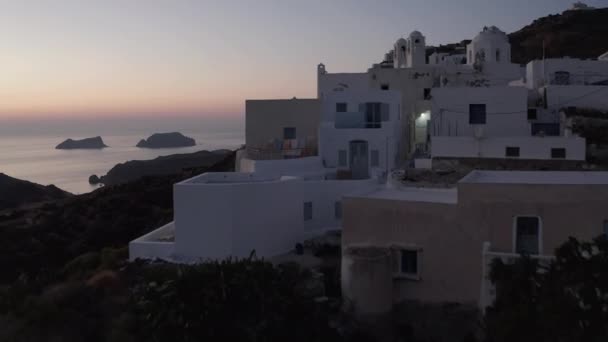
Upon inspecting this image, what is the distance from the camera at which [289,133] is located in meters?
27.8

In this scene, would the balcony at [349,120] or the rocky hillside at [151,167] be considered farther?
the rocky hillside at [151,167]

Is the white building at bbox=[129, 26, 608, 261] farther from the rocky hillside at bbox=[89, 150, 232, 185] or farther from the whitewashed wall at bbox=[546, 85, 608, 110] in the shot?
the rocky hillside at bbox=[89, 150, 232, 185]

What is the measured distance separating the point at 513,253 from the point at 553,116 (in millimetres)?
13491

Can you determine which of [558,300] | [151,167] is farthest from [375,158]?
[151,167]

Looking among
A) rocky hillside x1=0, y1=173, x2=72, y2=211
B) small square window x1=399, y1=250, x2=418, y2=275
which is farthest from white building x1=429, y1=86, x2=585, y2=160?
rocky hillside x1=0, y1=173, x2=72, y2=211

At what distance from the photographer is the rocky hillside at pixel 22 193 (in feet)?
172

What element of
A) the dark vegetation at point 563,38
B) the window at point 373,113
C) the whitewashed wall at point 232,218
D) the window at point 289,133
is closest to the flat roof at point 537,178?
the whitewashed wall at point 232,218

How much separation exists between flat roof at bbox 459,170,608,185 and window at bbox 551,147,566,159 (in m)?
5.90

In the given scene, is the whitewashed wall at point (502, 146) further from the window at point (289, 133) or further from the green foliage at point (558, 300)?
the green foliage at point (558, 300)

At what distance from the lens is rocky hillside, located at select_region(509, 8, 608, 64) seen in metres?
66.9

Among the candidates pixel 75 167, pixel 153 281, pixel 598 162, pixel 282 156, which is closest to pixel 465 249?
pixel 153 281

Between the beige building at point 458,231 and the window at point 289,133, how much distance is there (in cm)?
1220

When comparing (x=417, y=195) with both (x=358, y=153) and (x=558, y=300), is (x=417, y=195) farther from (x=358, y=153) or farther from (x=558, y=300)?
(x=358, y=153)

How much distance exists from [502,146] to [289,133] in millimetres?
8981
